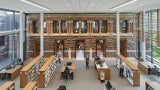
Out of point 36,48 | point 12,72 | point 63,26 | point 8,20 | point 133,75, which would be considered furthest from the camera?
point 63,26

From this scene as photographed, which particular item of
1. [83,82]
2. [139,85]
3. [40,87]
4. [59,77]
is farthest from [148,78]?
[40,87]

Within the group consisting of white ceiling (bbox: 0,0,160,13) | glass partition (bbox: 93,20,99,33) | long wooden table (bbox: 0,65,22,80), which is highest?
white ceiling (bbox: 0,0,160,13)

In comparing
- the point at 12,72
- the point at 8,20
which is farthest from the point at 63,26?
the point at 12,72

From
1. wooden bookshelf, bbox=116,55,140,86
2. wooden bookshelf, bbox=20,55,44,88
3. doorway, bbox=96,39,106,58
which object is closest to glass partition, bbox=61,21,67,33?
doorway, bbox=96,39,106,58

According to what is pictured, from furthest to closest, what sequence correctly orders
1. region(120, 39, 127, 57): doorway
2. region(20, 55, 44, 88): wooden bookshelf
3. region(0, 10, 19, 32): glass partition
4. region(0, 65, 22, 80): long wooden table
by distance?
region(120, 39, 127, 57): doorway
region(0, 10, 19, 32): glass partition
region(0, 65, 22, 80): long wooden table
region(20, 55, 44, 88): wooden bookshelf

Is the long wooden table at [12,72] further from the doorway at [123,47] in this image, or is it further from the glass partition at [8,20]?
the doorway at [123,47]

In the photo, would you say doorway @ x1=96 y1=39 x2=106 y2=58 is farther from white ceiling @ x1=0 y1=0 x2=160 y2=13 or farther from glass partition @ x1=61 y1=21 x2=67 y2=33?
white ceiling @ x1=0 y1=0 x2=160 y2=13

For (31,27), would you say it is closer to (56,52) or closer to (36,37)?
(36,37)

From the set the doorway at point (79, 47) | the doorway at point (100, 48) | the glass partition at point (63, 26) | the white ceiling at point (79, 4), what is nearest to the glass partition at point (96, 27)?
the doorway at point (100, 48)

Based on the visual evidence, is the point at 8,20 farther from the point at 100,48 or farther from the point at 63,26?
the point at 100,48

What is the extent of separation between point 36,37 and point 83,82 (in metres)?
10.7

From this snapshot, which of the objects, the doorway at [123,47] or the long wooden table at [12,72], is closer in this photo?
the long wooden table at [12,72]

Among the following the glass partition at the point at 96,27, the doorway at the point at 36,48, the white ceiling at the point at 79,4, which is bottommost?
the doorway at the point at 36,48

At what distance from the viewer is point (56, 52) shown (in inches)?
990
